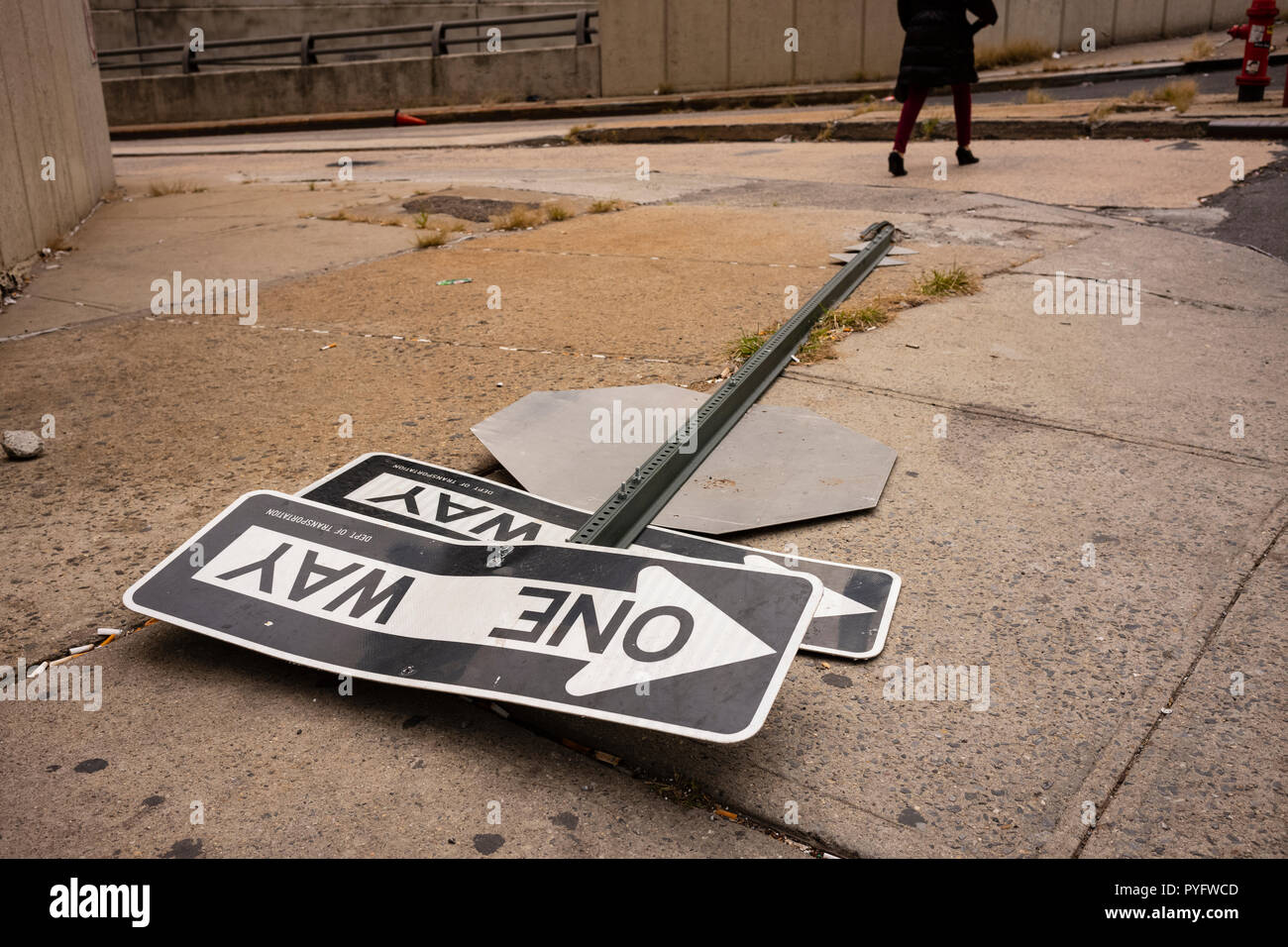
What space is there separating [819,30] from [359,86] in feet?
27.9

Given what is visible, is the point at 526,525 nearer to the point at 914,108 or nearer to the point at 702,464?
the point at 702,464

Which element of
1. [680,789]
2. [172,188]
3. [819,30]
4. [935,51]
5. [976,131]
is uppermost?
[819,30]

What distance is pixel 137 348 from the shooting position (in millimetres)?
3619

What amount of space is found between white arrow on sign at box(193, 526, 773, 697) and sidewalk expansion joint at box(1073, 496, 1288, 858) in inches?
20.0

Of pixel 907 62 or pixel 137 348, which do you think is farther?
pixel 907 62

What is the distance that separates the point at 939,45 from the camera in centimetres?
688

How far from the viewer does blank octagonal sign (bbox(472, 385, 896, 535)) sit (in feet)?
7.75

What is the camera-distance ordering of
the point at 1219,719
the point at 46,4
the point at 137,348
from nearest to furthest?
1. the point at 1219,719
2. the point at 137,348
3. the point at 46,4

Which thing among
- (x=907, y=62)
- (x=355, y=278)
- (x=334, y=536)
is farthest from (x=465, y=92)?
(x=334, y=536)

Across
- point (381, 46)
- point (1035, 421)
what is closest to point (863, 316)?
point (1035, 421)

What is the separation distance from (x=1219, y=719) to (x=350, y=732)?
1.37m
